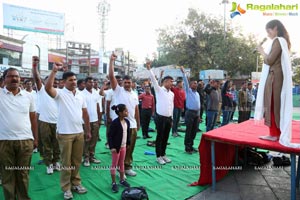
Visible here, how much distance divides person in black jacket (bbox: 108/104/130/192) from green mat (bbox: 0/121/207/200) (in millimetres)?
251

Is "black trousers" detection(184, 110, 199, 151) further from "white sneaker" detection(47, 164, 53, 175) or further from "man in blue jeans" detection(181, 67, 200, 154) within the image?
"white sneaker" detection(47, 164, 53, 175)

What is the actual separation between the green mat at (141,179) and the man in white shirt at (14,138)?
0.56 m

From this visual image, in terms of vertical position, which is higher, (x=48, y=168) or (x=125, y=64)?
(x=125, y=64)

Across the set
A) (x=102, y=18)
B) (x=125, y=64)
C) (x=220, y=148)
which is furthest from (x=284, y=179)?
(x=125, y=64)

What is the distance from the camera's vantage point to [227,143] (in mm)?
3633

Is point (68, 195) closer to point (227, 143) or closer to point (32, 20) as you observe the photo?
point (227, 143)

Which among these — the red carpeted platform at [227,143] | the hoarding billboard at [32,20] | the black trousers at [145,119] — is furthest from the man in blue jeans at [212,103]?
the hoarding billboard at [32,20]

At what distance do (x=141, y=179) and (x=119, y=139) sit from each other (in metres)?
1.00

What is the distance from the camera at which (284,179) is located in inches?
172

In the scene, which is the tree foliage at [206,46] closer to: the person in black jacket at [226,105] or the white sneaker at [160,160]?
the person in black jacket at [226,105]

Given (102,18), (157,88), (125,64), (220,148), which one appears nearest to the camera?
(220,148)

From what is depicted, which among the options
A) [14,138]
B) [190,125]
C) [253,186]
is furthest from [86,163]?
[253,186]

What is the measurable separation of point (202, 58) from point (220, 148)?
1980 centimetres

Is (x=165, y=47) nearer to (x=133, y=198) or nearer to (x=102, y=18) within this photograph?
(x=102, y=18)
